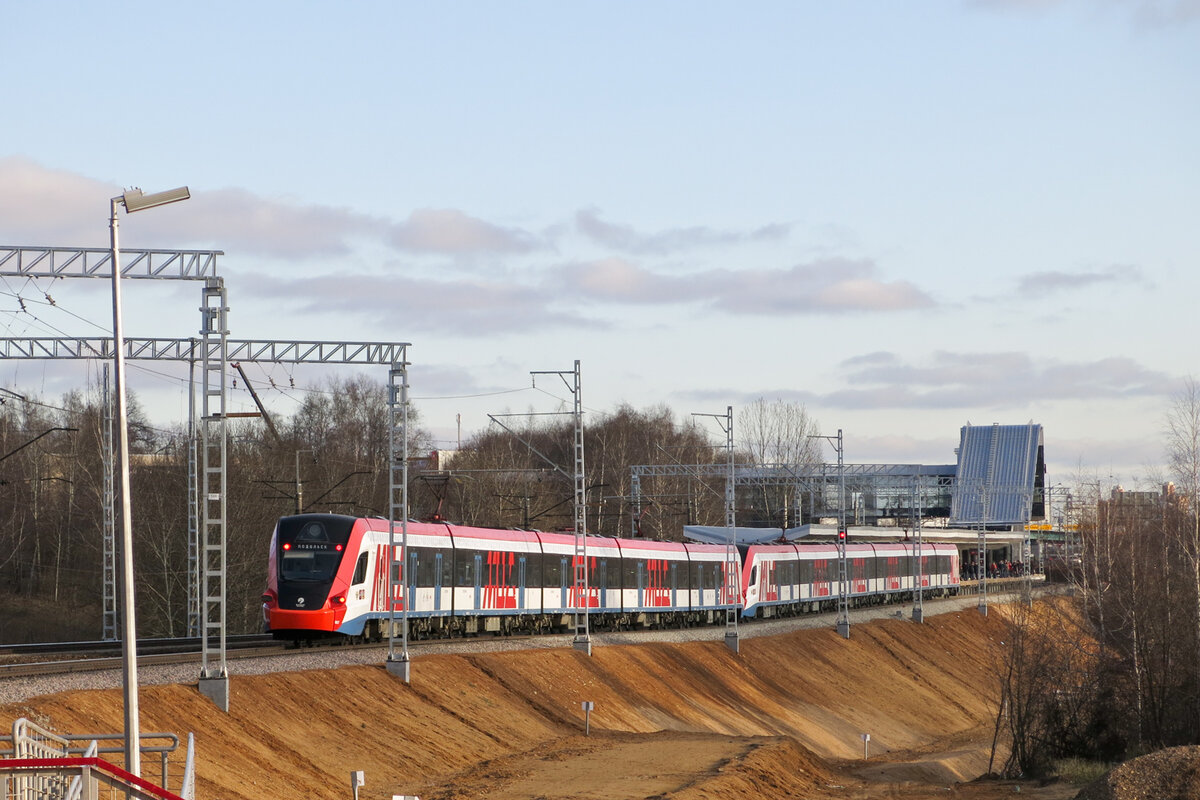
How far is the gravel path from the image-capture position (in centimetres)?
2395

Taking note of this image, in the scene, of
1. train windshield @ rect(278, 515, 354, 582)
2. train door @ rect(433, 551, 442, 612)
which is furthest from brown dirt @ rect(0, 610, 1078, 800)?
train windshield @ rect(278, 515, 354, 582)

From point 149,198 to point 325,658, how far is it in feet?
58.0

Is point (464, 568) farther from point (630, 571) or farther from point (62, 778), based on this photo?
point (62, 778)

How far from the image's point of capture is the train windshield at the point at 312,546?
33.9m

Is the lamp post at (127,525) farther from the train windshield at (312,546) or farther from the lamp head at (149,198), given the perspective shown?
the train windshield at (312,546)

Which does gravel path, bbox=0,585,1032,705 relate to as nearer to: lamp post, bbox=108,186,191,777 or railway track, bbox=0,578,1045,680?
railway track, bbox=0,578,1045,680

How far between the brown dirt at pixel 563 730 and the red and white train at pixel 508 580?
8.32 feet

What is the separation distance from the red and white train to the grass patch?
1344 centimetres

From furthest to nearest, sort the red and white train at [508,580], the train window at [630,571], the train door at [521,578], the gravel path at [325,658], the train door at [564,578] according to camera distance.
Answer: the train window at [630,571] → the train door at [564,578] → the train door at [521,578] → the red and white train at [508,580] → the gravel path at [325,658]

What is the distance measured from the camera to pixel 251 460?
71.0 m

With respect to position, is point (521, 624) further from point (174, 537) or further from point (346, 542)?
point (174, 537)

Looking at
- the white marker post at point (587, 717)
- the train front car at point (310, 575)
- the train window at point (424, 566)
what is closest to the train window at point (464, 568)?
the train window at point (424, 566)

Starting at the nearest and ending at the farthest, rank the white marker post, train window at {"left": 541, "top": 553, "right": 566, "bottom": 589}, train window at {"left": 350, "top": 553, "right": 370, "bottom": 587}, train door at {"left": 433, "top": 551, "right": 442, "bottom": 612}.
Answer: the white marker post → train window at {"left": 350, "top": 553, "right": 370, "bottom": 587} → train door at {"left": 433, "top": 551, "right": 442, "bottom": 612} → train window at {"left": 541, "top": 553, "right": 566, "bottom": 589}

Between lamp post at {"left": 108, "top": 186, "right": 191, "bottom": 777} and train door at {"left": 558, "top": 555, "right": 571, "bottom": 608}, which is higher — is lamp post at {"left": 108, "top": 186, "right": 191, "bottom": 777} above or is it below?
above
